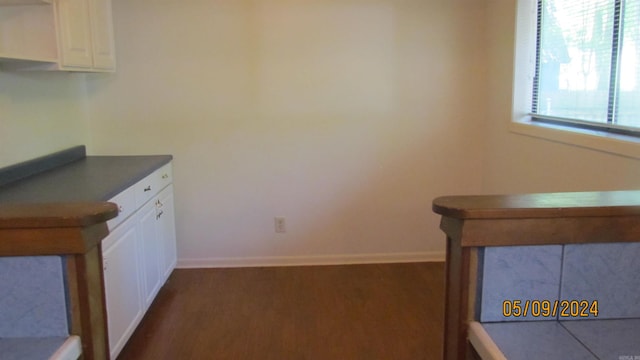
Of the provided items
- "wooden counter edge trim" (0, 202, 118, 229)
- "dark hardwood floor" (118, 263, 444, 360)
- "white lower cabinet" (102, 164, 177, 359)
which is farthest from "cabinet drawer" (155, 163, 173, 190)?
"wooden counter edge trim" (0, 202, 118, 229)

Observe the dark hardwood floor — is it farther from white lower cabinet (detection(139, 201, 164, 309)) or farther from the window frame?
the window frame

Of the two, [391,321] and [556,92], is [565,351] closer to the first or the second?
[391,321]

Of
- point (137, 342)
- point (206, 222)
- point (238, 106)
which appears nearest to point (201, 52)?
point (238, 106)

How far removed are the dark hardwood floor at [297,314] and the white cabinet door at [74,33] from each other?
5.15ft

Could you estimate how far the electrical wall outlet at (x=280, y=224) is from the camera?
13.2 ft

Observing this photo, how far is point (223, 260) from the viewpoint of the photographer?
404 cm

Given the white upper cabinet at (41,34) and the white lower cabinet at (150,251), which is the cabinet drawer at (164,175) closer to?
the white lower cabinet at (150,251)

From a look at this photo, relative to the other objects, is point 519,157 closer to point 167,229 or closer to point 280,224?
point 280,224

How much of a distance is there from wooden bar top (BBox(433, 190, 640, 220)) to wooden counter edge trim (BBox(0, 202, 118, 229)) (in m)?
0.82

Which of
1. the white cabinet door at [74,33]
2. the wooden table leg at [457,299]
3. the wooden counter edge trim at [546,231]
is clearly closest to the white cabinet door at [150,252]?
the white cabinet door at [74,33]

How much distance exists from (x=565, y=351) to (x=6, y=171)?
2655 mm

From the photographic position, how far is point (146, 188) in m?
3.12

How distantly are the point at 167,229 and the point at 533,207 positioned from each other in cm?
288
